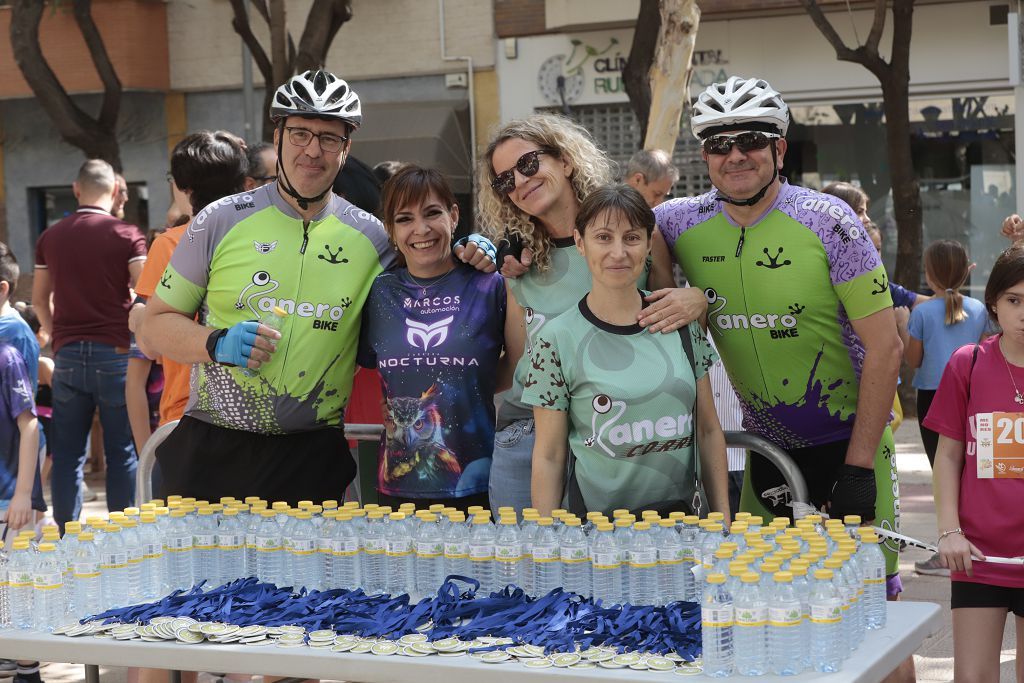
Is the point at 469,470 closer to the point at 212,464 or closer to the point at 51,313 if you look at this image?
the point at 212,464

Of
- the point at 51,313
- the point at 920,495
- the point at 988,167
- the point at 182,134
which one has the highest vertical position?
the point at 182,134

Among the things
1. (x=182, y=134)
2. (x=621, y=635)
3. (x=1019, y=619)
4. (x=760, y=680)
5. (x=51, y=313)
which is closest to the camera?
(x=760, y=680)

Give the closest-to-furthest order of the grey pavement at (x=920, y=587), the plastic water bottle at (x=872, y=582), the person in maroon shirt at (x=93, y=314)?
the plastic water bottle at (x=872, y=582) → the grey pavement at (x=920, y=587) → the person in maroon shirt at (x=93, y=314)

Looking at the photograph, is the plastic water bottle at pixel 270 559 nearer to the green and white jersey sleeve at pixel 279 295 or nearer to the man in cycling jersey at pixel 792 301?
the green and white jersey sleeve at pixel 279 295

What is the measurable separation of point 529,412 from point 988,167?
14.9m

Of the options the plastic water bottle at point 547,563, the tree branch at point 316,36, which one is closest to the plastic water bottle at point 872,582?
the plastic water bottle at point 547,563

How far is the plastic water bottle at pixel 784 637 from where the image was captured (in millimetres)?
3010

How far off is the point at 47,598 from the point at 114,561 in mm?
198

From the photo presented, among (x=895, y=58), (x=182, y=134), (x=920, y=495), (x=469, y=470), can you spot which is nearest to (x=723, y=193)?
(x=469, y=470)

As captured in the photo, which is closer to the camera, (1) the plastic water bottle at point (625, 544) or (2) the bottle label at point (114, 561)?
(1) the plastic water bottle at point (625, 544)

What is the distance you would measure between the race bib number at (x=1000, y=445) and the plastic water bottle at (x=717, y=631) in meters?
1.65

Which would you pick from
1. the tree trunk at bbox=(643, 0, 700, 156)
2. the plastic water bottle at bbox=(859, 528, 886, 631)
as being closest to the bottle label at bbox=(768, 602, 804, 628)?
the plastic water bottle at bbox=(859, 528, 886, 631)

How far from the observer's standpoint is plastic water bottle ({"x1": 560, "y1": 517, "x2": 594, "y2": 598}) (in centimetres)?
355

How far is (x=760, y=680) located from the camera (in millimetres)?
2990
